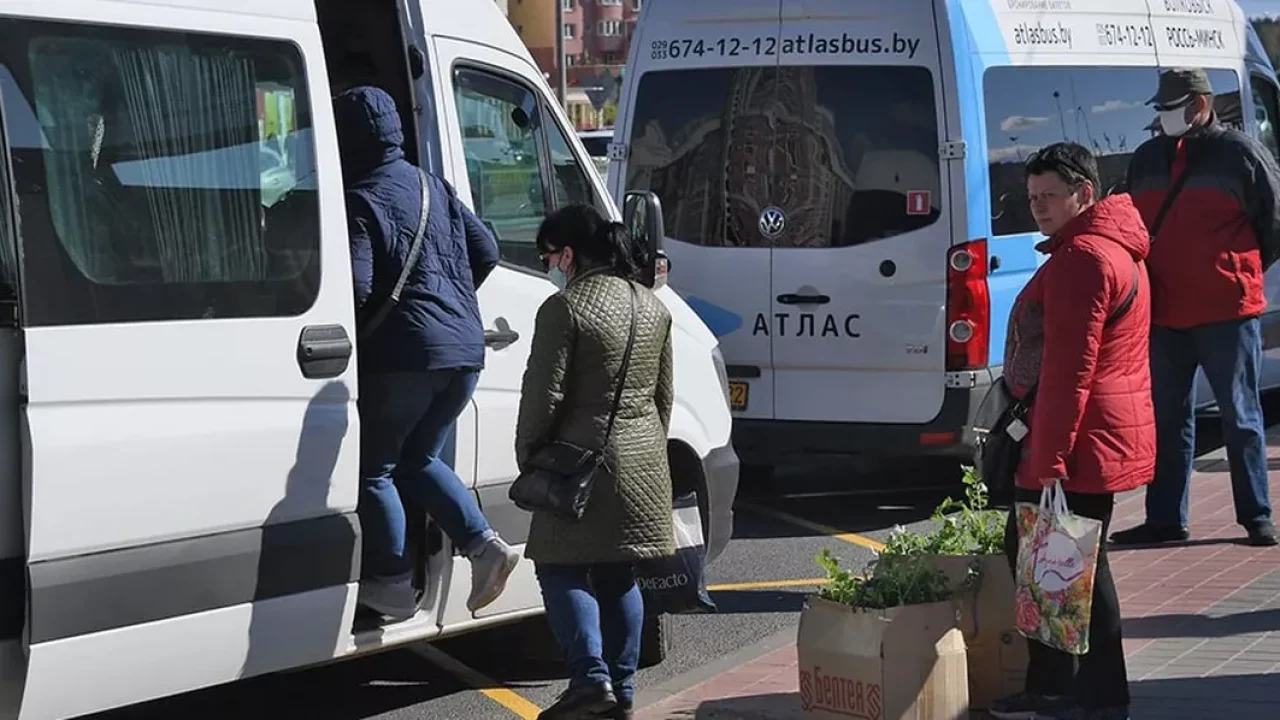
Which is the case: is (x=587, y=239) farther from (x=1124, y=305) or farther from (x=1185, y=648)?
(x=1185, y=648)

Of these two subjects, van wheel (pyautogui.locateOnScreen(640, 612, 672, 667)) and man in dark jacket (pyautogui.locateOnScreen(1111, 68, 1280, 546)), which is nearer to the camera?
van wheel (pyautogui.locateOnScreen(640, 612, 672, 667))

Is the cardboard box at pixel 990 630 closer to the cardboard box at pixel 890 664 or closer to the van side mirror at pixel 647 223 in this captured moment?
the cardboard box at pixel 890 664

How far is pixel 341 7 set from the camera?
669cm

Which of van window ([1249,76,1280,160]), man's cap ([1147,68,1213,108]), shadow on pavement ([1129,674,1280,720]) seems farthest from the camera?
van window ([1249,76,1280,160])

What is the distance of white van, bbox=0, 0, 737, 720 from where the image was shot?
198 inches

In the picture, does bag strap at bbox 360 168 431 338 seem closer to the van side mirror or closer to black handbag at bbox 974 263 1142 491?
the van side mirror

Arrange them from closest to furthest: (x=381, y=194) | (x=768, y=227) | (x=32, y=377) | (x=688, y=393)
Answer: (x=32, y=377) < (x=381, y=194) < (x=688, y=393) < (x=768, y=227)

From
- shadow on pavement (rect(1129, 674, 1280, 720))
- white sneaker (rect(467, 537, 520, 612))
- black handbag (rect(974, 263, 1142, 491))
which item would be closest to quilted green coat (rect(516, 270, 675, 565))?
white sneaker (rect(467, 537, 520, 612))

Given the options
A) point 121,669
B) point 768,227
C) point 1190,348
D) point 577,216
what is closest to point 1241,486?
point 1190,348

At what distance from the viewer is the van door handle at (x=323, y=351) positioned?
572cm

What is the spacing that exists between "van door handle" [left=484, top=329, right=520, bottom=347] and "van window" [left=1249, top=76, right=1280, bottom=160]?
7660 millimetres

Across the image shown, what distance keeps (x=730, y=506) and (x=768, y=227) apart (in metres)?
2.87

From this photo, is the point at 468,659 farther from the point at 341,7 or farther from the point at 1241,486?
the point at 1241,486

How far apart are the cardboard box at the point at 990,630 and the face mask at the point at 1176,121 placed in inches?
127
